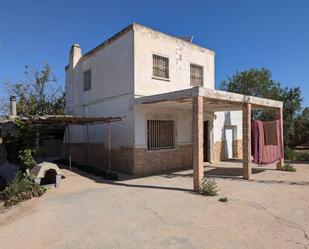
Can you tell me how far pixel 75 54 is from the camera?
16.2 meters

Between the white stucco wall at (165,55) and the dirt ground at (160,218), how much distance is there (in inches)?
187

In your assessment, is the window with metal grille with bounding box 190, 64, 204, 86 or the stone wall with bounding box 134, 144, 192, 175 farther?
the window with metal grille with bounding box 190, 64, 204, 86

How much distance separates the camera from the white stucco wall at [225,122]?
15.8 metres

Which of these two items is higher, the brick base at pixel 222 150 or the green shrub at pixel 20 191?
the brick base at pixel 222 150

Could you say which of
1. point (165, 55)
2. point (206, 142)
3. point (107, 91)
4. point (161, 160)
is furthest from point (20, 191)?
point (206, 142)

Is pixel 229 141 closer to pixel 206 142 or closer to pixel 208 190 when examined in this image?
pixel 206 142

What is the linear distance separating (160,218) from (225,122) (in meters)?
11.7

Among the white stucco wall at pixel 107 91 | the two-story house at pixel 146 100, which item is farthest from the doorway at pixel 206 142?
the white stucco wall at pixel 107 91

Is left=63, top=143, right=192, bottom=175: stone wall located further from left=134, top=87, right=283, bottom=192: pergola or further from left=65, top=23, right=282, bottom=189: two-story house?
left=134, top=87, right=283, bottom=192: pergola

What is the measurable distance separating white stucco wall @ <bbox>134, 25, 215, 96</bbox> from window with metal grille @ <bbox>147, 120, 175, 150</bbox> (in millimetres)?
1461

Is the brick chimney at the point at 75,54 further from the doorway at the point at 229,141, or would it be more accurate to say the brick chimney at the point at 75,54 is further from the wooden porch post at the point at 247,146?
the wooden porch post at the point at 247,146

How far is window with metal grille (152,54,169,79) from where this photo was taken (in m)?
12.4

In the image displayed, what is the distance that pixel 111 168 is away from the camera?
12750 millimetres

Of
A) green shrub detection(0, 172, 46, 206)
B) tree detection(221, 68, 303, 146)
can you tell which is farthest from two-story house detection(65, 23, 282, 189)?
tree detection(221, 68, 303, 146)
